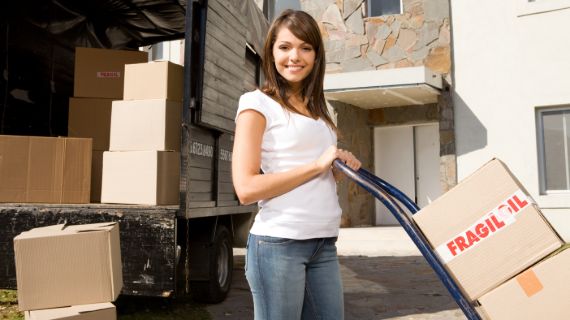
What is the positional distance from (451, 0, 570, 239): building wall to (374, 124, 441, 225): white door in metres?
2.17

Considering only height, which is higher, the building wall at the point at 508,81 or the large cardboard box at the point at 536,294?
the building wall at the point at 508,81

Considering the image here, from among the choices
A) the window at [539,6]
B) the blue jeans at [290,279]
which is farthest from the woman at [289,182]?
the window at [539,6]

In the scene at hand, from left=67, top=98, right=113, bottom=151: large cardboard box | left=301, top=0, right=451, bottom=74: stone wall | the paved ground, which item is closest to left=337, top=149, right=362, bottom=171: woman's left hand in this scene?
the paved ground

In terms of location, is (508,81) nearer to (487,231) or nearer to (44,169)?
(44,169)

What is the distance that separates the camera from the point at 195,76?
4195 mm

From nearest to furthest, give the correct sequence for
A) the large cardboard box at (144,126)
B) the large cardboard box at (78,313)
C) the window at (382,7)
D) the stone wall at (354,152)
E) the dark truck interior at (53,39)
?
the large cardboard box at (78,313)
the large cardboard box at (144,126)
the dark truck interior at (53,39)
the window at (382,7)
the stone wall at (354,152)

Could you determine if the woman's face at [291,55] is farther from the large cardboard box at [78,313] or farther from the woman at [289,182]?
the large cardboard box at [78,313]

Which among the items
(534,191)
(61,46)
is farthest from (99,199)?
(534,191)

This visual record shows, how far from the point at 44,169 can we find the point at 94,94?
1107 mm

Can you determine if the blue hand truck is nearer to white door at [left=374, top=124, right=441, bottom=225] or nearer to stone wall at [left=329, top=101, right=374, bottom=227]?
stone wall at [left=329, top=101, right=374, bottom=227]

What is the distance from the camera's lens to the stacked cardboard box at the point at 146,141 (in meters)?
4.04

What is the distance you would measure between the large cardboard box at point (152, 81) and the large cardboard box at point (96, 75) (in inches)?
25.6

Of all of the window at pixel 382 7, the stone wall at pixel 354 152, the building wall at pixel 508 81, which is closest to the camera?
the building wall at pixel 508 81

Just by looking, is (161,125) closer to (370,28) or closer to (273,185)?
(273,185)
